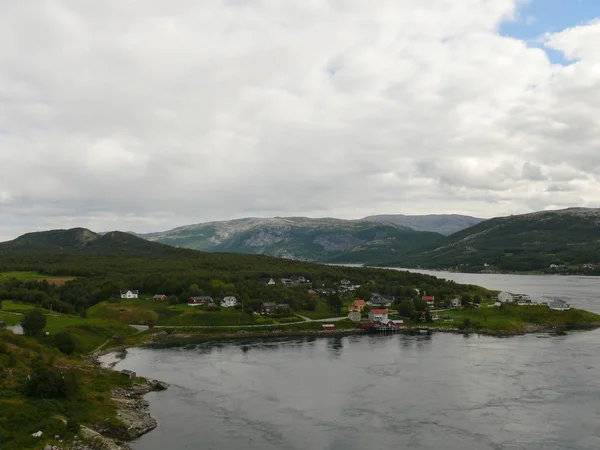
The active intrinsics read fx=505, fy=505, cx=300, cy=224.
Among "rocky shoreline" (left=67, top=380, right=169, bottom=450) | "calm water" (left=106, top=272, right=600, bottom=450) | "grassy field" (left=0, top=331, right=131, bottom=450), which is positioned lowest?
"calm water" (left=106, top=272, right=600, bottom=450)

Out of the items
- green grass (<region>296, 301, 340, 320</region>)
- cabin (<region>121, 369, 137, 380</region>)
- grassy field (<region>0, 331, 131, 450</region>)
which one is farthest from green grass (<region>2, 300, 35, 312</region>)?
green grass (<region>296, 301, 340, 320</region>)

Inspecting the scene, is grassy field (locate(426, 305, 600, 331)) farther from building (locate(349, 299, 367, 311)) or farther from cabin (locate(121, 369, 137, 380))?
cabin (locate(121, 369, 137, 380))

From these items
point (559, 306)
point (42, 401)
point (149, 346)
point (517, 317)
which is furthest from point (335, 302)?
point (42, 401)

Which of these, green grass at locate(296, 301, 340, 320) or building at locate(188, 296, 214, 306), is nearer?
green grass at locate(296, 301, 340, 320)

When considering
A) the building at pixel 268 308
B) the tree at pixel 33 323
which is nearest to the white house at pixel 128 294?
the building at pixel 268 308

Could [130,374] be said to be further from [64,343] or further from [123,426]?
[123,426]

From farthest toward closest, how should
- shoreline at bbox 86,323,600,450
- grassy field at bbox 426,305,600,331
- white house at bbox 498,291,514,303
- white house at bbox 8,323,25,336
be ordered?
white house at bbox 498,291,514,303 → grassy field at bbox 426,305,600,331 → white house at bbox 8,323,25,336 → shoreline at bbox 86,323,600,450

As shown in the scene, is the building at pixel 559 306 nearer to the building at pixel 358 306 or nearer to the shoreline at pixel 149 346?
the shoreline at pixel 149 346
